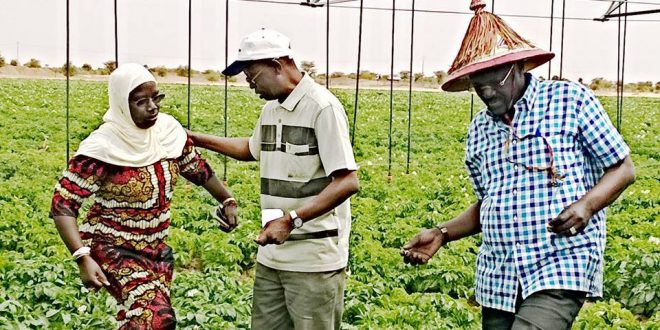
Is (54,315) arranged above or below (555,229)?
below

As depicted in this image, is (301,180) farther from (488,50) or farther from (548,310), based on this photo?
(548,310)

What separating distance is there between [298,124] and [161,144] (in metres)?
0.65

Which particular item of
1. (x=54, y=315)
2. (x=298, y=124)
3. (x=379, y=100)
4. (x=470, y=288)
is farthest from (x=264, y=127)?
(x=379, y=100)

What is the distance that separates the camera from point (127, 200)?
379 cm

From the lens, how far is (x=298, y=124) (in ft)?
12.1

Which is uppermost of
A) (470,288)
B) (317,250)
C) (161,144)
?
(161,144)

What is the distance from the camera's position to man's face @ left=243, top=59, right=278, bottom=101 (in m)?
3.65

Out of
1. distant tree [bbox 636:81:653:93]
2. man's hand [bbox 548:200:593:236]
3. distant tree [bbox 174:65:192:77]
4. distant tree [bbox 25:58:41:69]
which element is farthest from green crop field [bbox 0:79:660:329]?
distant tree [bbox 636:81:653:93]

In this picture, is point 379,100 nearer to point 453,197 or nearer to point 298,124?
point 453,197

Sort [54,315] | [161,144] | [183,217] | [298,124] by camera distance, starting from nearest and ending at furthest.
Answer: [298,124] < [161,144] < [54,315] < [183,217]

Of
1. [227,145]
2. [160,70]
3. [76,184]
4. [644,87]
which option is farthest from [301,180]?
[644,87]

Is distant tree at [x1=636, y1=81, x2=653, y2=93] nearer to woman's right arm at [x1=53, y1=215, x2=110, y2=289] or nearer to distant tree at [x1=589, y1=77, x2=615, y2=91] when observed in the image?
distant tree at [x1=589, y1=77, x2=615, y2=91]

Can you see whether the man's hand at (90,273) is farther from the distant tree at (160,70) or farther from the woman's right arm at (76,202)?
the distant tree at (160,70)

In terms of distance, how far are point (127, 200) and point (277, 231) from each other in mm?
705
